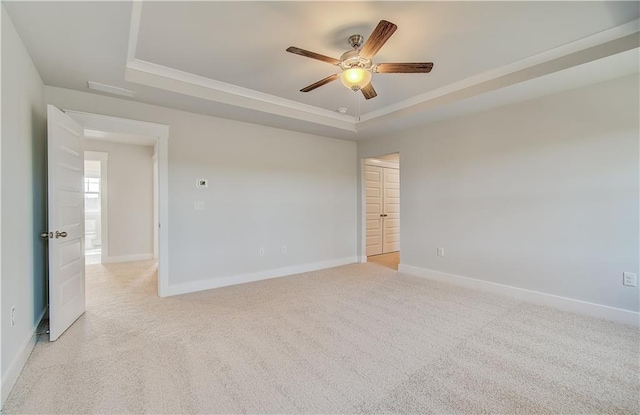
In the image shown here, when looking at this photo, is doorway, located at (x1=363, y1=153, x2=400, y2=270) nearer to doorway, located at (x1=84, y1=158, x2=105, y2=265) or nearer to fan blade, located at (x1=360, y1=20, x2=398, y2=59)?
fan blade, located at (x1=360, y1=20, x2=398, y2=59)

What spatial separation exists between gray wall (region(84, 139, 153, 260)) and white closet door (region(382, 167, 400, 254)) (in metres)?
5.19

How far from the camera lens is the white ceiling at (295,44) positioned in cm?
205

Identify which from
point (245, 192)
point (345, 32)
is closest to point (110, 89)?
point (245, 192)

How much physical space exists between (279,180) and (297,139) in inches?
31.6

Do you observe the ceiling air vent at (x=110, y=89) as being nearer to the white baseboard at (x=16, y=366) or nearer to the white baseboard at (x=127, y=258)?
the white baseboard at (x=16, y=366)

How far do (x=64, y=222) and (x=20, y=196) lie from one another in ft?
1.82

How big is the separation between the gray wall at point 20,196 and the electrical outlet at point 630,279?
16.6 feet

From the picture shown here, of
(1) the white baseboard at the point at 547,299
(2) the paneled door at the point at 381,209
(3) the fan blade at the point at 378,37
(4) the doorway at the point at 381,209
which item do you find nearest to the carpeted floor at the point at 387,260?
(4) the doorway at the point at 381,209

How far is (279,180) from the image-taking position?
4.68 metres

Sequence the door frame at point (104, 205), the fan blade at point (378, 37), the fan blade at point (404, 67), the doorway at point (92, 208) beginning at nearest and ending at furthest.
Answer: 1. the fan blade at point (378, 37)
2. the fan blade at point (404, 67)
3. the door frame at point (104, 205)
4. the doorway at point (92, 208)

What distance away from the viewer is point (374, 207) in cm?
625

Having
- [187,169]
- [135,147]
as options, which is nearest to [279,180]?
[187,169]

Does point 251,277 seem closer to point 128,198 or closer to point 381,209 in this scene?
point 381,209

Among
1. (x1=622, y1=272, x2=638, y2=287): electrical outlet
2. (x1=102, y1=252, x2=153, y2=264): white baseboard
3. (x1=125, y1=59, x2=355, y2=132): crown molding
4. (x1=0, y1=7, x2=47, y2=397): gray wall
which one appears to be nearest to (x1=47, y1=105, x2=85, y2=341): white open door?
(x1=0, y1=7, x2=47, y2=397): gray wall
